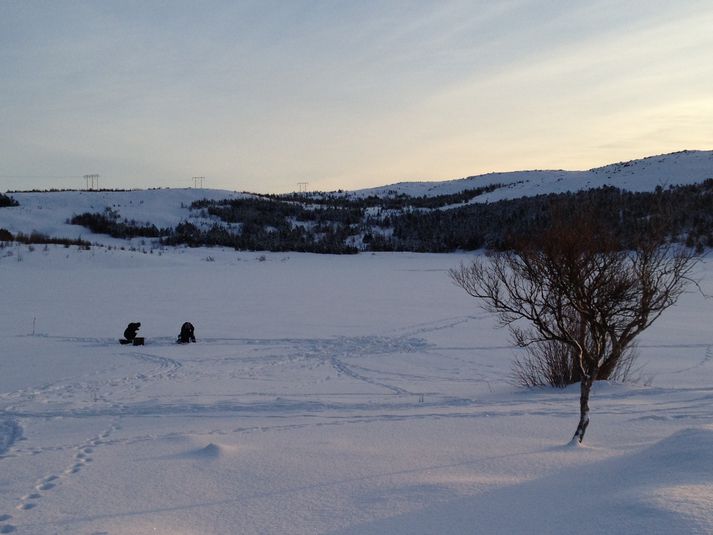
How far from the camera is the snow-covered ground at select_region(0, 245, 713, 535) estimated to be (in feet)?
14.7

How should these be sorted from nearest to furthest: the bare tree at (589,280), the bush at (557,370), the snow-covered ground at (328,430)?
the snow-covered ground at (328,430), the bare tree at (589,280), the bush at (557,370)

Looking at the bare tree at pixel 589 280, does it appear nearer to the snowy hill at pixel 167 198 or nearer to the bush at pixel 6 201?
the snowy hill at pixel 167 198

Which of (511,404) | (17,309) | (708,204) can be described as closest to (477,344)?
(511,404)

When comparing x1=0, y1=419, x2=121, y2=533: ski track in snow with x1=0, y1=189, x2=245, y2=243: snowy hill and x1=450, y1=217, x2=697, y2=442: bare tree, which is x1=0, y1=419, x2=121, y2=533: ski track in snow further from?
x1=0, y1=189, x2=245, y2=243: snowy hill

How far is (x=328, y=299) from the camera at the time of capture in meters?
22.3

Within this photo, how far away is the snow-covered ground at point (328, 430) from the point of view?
4484 millimetres

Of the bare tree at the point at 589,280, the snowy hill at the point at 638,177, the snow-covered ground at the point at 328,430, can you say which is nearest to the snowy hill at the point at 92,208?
the snow-covered ground at the point at 328,430

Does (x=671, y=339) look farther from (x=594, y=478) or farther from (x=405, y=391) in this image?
(x=594, y=478)

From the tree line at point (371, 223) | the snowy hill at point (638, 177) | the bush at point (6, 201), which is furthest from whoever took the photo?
the snowy hill at point (638, 177)

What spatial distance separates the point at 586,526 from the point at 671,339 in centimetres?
1296

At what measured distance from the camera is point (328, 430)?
24.7 ft

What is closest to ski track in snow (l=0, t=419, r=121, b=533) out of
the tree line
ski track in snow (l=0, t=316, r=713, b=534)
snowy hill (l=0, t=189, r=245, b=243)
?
ski track in snow (l=0, t=316, r=713, b=534)

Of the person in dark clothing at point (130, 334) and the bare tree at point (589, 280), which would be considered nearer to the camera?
the bare tree at point (589, 280)

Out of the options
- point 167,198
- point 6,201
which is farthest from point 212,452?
point 167,198
